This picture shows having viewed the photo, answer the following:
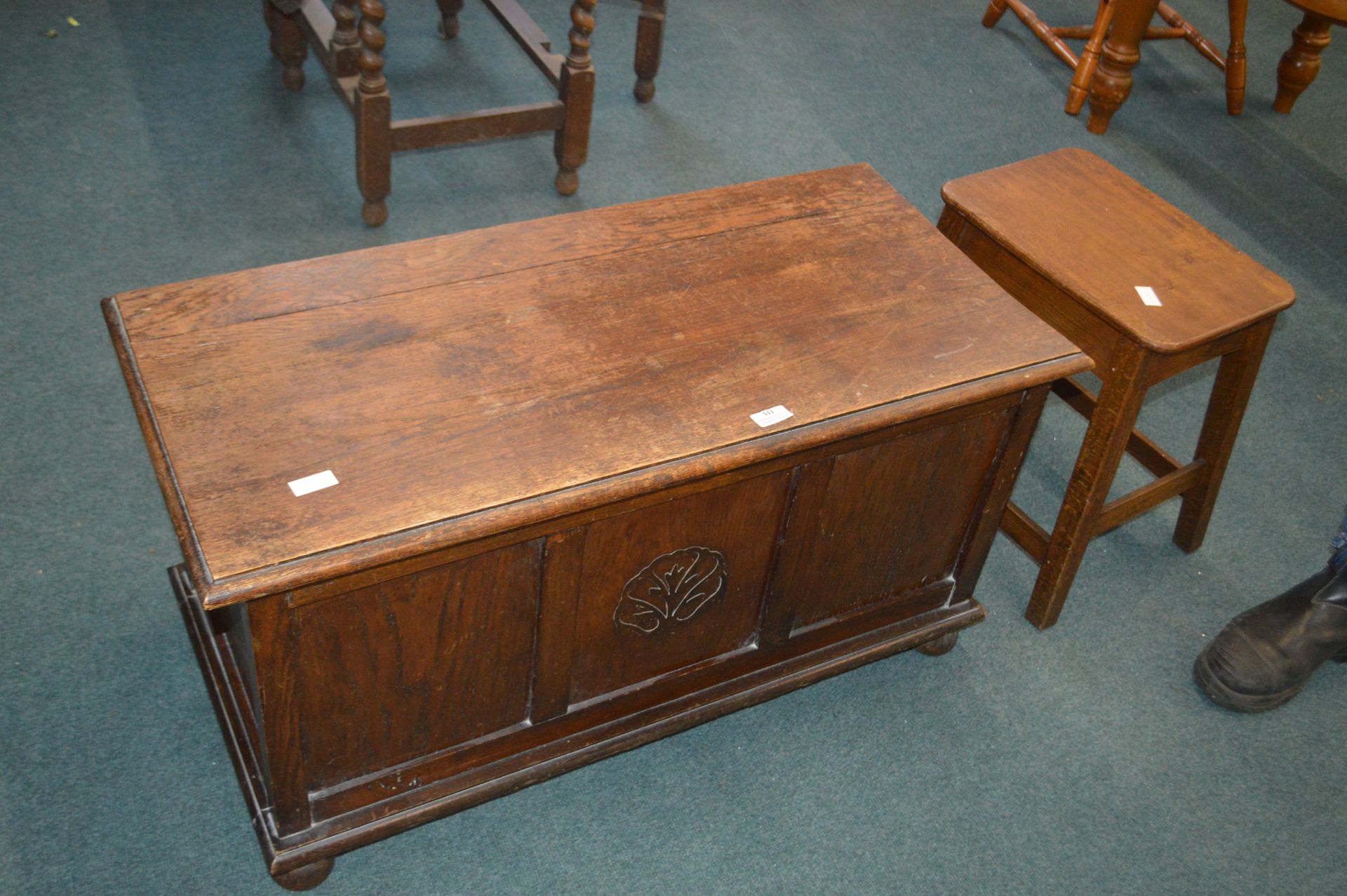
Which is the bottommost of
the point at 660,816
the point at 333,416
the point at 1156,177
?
the point at 660,816

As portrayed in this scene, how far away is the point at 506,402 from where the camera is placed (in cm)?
145

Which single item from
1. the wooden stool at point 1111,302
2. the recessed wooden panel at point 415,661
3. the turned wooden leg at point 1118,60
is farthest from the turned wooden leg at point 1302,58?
the recessed wooden panel at point 415,661

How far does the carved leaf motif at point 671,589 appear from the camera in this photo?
1.55m

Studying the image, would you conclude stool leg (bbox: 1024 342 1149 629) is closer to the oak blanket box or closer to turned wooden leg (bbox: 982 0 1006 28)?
the oak blanket box

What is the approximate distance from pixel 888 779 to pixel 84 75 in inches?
91.0

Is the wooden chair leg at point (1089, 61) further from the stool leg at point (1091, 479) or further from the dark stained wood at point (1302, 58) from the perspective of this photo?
the stool leg at point (1091, 479)

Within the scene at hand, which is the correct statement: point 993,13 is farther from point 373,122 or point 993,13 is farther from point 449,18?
point 373,122

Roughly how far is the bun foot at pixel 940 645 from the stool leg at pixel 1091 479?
178 millimetres

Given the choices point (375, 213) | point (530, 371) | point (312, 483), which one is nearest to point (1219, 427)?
point (530, 371)

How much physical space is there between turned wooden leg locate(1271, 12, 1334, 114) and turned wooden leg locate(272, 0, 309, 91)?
2.50m

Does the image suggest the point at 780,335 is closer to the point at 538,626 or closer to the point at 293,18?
the point at 538,626

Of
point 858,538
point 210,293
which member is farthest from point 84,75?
point 858,538

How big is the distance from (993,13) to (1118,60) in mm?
542

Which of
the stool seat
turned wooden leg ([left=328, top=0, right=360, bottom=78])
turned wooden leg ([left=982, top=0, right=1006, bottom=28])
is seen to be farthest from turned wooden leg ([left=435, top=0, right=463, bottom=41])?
the stool seat
